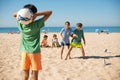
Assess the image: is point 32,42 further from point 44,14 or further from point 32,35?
point 44,14

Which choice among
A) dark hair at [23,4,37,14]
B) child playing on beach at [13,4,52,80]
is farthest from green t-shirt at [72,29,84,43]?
dark hair at [23,4,37,14]

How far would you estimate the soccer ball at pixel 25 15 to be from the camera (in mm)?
3879

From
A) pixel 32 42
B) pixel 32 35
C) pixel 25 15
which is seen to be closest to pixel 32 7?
pixel 25 15

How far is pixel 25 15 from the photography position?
388 cm

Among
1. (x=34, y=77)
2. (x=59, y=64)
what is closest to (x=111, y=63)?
(x=59, y=64)

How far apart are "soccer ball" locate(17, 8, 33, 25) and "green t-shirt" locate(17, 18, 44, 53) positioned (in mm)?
180

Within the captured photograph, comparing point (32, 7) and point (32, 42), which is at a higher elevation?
point (32, 7)

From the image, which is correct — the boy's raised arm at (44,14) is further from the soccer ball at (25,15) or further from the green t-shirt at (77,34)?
the green t-shirt at (77,34)

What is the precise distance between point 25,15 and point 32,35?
1.45ft

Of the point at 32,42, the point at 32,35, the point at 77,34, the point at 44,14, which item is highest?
the point at 44,14

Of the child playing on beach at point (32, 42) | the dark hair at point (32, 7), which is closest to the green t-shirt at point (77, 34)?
Answer: the child playing on beach at point (32, 42)

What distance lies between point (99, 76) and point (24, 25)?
3.31m

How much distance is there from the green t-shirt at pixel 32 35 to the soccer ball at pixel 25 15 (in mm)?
180

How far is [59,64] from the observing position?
28.0 feet
